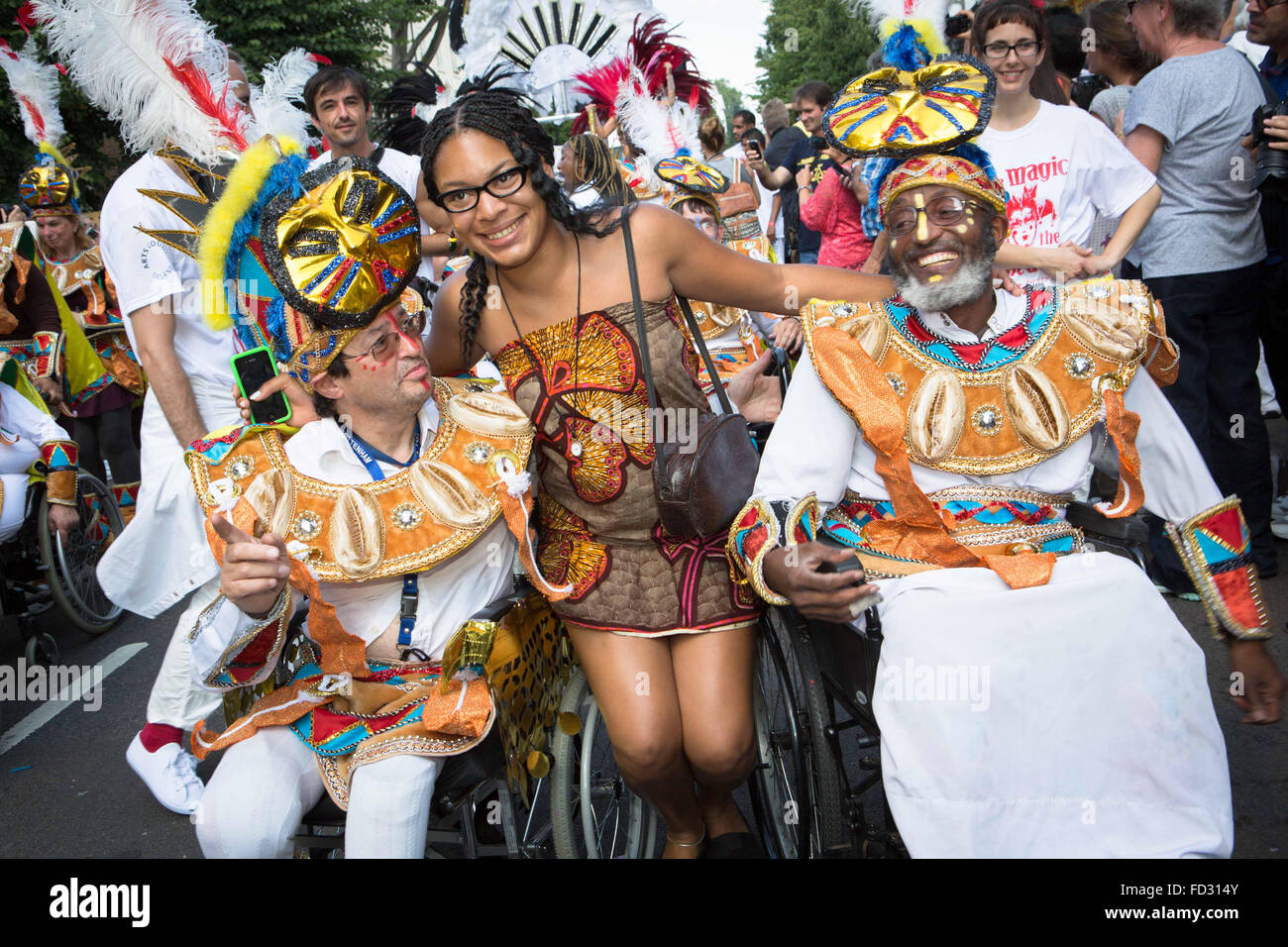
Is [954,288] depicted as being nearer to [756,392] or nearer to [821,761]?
[821,761]

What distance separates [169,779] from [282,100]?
7.57ft

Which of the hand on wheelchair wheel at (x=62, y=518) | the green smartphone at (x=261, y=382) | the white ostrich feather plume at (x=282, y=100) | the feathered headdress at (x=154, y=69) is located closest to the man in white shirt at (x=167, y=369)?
the feathered headdress at (x=154, y=69)

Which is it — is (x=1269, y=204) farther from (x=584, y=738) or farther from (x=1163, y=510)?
(x=584, y=738)

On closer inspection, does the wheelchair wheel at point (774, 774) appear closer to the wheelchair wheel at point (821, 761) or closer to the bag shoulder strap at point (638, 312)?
the wheelchair wheel at point (821, 761)

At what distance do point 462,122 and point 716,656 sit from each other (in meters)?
1.47

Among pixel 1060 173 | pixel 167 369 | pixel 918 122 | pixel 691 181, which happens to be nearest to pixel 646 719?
pixel 918 122

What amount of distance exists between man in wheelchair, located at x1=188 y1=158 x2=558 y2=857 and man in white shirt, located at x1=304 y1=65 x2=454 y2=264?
6.68ft

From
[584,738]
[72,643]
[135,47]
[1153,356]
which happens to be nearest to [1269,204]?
[1153,356]

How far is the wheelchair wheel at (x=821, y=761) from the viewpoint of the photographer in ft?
7.63

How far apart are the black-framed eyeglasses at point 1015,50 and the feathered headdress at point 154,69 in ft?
8.22

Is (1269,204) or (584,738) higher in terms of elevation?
(1269,204)

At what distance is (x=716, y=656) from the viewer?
101 inches

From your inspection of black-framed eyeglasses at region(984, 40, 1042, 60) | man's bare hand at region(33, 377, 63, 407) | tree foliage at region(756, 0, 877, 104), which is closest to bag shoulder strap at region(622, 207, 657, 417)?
black-framed eyeglasses at region(984, 40, 1042, 60)
